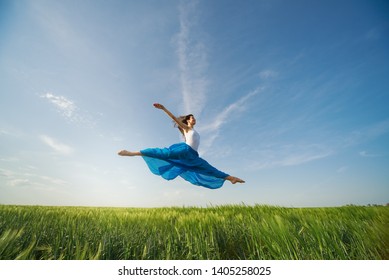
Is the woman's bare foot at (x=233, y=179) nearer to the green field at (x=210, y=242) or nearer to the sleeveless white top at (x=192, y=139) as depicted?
the sleeveless white top at (x=192, y=139)

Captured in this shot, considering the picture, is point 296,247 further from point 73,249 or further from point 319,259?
point 73,249

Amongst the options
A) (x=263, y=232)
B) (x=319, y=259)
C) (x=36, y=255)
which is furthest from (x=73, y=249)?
(x=319, y=259)

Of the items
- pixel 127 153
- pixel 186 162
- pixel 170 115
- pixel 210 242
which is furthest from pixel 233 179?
pixel 210 242

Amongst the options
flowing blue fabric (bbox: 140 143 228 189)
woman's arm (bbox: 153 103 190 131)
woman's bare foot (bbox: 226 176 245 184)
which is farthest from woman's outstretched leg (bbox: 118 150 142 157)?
woman's bare foot (bbox: 226 176 245 184)

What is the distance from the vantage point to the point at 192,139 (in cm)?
524

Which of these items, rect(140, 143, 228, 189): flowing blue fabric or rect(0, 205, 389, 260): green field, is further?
rect(140, 143, 228, 189): flowing blue fabric

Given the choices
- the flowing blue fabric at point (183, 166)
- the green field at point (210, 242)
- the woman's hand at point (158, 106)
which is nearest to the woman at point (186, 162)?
the flowing blue fabric at point (183, 166)

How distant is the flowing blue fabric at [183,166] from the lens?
5.09 meters

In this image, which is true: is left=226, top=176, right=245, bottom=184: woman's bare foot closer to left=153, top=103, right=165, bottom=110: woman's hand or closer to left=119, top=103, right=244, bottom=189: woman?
left=119, top=103, right=244, bottom=189: woman

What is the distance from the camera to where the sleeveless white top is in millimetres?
5234

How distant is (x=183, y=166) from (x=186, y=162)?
139 millimetres
